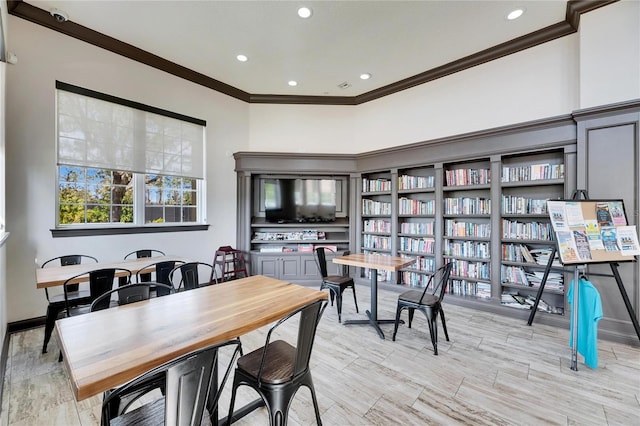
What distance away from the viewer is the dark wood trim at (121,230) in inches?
133

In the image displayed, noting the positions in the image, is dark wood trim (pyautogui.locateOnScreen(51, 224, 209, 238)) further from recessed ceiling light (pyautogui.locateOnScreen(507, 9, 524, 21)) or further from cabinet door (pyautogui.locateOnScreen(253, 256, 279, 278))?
recessed ceiling light (pyautogui.locateOnScreen(507, 9, 524, 21))

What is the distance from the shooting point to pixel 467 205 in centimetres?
403

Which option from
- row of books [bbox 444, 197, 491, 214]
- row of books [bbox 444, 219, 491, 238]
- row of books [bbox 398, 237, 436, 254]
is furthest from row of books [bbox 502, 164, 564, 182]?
row of books [bbox 398, 237, 436, 254]

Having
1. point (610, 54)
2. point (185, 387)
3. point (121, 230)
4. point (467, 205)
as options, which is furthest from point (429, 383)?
point (121, 230)

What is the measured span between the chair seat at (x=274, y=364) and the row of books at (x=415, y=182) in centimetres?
355

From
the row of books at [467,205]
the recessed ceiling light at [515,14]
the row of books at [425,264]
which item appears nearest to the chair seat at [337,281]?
the row of books at [425,264]

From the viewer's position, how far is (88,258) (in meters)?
3.59

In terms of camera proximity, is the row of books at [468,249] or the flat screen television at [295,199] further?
the flat screen television at [295,199]

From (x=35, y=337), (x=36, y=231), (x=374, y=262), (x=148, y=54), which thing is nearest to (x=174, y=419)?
(x=374, y=262)

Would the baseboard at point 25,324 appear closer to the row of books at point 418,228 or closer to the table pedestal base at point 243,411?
the table pedestal base at point 243,411

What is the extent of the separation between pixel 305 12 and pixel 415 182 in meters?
2.89

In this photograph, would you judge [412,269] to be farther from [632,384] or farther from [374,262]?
[632,384]

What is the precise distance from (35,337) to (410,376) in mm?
3860

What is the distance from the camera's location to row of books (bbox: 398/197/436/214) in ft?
14.5
